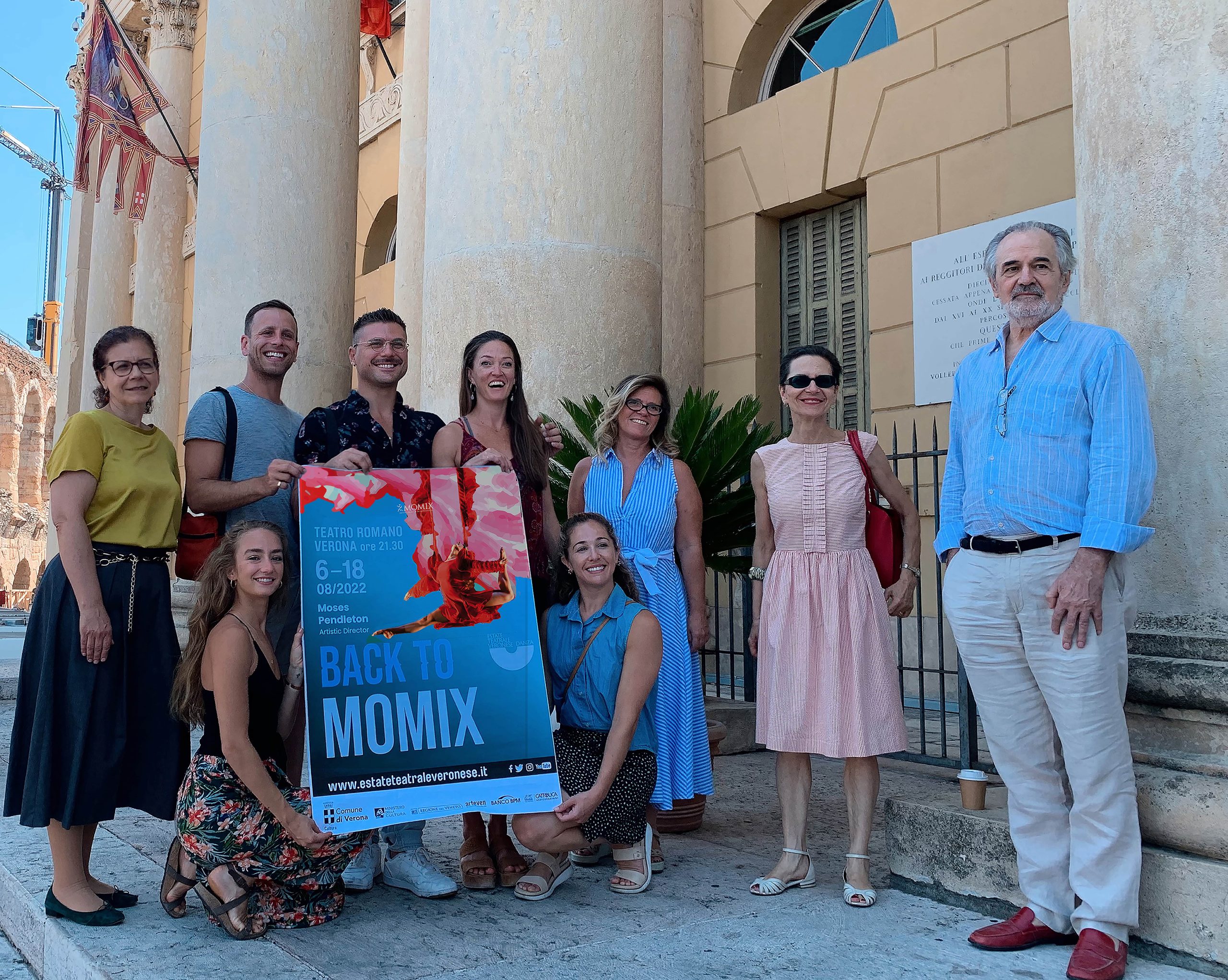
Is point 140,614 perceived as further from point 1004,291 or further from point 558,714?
point 1004,291

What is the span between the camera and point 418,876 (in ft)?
12.9

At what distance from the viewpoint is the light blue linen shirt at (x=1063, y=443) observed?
3.06 m

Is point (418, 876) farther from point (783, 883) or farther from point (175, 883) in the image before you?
point (783, 883)

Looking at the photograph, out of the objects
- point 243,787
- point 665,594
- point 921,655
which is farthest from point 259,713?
point 921,655

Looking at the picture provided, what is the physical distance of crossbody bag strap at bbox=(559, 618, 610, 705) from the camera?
13.5ft

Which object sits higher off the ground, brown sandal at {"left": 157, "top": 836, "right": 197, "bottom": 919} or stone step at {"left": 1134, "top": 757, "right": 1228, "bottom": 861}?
stone step at {"left": 1134, "top": 757, "right": 1228, "bottom": 861}

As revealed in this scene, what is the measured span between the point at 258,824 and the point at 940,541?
7.67 ft

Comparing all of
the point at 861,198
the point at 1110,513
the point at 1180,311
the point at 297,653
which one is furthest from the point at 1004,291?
the point at 861,198

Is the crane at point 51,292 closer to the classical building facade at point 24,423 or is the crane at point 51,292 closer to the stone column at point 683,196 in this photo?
the classical building facade at point 24,423

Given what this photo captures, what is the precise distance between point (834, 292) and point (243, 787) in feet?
27.0

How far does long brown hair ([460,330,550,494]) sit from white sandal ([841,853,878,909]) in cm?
180

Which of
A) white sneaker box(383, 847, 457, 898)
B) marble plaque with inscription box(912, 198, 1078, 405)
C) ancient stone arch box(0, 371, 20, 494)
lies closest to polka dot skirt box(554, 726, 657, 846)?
white sneaker box(383, 847, 457, 898)

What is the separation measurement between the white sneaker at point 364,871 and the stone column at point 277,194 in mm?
4644

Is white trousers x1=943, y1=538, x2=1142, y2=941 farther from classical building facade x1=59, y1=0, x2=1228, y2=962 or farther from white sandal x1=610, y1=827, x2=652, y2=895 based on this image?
white sandal x1=610, y1=827, x2=652, y2=895
